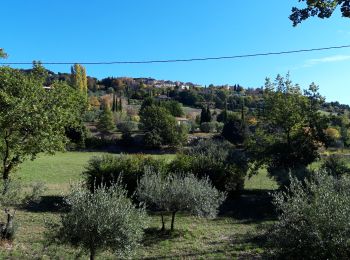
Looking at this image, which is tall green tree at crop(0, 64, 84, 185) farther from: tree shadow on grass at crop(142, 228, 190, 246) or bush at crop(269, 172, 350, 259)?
bush at crop(269, 172, 350, 259)

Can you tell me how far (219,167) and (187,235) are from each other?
944 cm

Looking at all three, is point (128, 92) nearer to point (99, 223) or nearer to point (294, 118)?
point (294, 118)

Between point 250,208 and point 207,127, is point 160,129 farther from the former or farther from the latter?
point 250,208

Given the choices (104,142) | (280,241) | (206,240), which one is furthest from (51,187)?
(104,142)

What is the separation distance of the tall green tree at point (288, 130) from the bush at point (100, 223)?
17085 millimetres

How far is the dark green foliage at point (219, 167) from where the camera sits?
2517 centimetres

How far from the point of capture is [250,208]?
23.0 metres

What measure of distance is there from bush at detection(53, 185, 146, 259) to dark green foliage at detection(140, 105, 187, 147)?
57.6 meters

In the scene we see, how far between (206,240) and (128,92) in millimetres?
155009

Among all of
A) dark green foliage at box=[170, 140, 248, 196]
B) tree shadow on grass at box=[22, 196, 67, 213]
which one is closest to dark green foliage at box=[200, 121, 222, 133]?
dark green foliage at box=[170, 140, 248, 196]

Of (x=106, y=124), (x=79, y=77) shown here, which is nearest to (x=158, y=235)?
(x=106, y=124)

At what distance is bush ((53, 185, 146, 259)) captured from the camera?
31.4 feet

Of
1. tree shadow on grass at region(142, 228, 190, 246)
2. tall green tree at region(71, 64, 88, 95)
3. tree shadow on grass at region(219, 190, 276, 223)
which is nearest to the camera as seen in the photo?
tree shadow on grass at region(142, 228, 190, 246)

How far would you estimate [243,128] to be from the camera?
67000 mm
